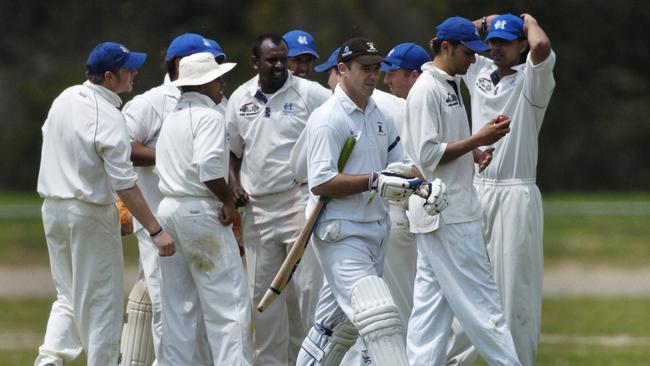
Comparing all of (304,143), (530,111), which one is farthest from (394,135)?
(530,111)

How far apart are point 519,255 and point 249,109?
2.05m

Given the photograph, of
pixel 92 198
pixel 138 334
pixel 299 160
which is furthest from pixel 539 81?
pixel 138 334

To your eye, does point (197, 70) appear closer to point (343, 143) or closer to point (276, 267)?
point (343, 143)

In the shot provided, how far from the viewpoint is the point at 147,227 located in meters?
7.51

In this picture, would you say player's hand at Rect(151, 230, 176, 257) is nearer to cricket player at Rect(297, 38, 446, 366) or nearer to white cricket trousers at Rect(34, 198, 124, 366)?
white cricket trousers at Rect(34, 198, 124, 366)

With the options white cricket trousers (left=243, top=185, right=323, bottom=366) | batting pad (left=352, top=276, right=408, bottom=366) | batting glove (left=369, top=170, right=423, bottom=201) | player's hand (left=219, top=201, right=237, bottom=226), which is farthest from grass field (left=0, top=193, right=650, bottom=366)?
batting glove (left=369, top=170, right=423, bottom=201)

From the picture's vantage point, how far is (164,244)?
7441 millimetres

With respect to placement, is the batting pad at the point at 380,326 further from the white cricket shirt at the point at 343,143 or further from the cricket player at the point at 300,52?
the cricket player at the point at 300,52

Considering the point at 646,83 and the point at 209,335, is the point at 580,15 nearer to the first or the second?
the point at 646,83

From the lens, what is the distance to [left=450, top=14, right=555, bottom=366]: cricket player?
7.70 m

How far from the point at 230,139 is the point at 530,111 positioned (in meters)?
2.03

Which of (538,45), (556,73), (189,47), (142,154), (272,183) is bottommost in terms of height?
(556,73)

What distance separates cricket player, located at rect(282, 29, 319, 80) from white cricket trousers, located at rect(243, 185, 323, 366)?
3.43 ft

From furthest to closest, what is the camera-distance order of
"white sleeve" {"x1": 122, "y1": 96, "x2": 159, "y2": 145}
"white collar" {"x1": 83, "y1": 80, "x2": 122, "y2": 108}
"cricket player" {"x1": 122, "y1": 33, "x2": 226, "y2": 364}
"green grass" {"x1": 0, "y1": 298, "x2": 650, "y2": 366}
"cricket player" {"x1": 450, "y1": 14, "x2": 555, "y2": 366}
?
"green grass" {"x1": 0, "y1": 298, "x2": 650, "y2": 366} < "white sleeve" {"x1": 122, "y1": 96, "x2": 159, "y2": 145} < "cricket player" {"x1": 122, "y1": 33, "x2": 226, "y2": 364} < "white collar" {"x1": 83, "y1": 80, "x2": 122, "y2": 108} < "cricket player" {"x1": 450, "y1": 14, "x2": 555, "y2": 366}
